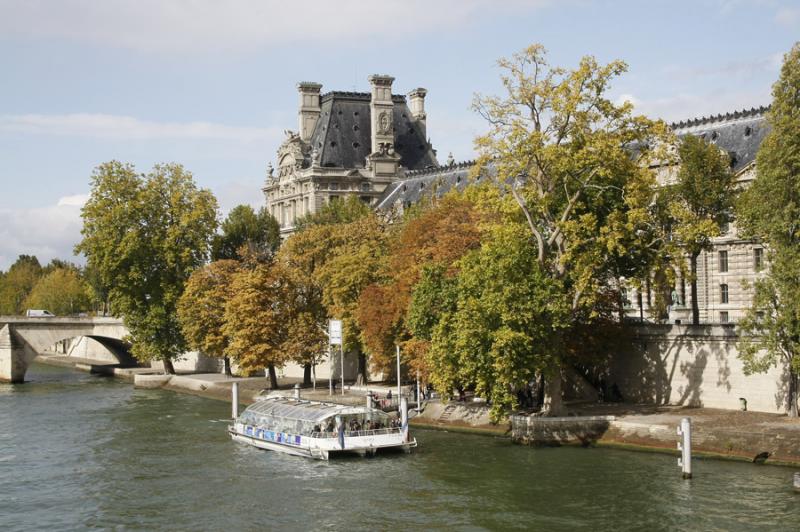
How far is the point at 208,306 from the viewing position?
88812 mm

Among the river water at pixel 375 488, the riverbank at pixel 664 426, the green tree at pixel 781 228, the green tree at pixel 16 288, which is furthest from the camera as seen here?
the green tree at pixel 16 288

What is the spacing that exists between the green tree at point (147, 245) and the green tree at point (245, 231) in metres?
9.40

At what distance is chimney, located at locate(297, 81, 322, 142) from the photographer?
12600 centimetres

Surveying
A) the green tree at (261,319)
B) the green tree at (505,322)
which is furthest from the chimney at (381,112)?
the green tree at (505,322)

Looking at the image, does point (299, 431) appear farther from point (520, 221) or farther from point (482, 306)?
point (520, 221)

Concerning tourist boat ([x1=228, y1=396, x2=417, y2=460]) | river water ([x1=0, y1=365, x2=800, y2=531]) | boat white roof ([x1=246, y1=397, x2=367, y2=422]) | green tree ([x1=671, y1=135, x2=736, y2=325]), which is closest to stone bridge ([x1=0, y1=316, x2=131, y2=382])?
river water ([x1=0, y1=365, x2=800, y2=531])

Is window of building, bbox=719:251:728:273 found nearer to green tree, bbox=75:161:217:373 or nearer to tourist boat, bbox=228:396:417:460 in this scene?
tourist boat, bbox=228:396:417:460

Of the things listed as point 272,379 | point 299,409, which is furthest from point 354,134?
point 299,409

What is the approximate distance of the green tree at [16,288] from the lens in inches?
7028

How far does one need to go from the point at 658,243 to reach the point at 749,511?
21.0 m

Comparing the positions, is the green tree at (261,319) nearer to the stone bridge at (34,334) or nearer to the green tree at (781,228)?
the stone bridge at (34,334)

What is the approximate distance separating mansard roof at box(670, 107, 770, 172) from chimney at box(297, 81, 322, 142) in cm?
5652

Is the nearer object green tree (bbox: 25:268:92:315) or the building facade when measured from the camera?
the building facade

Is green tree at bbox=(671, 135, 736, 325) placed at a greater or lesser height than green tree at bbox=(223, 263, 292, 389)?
greater
